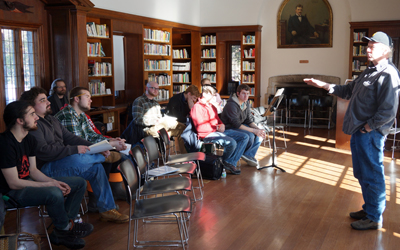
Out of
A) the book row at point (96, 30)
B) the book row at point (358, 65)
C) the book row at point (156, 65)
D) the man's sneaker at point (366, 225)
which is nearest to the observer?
the man's sneaker at point (366, 225)

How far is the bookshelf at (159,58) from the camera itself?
31.8 feet

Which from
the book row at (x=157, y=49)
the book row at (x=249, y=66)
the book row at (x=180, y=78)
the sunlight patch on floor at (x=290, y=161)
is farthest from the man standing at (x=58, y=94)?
the book row at (x=249, y=66)

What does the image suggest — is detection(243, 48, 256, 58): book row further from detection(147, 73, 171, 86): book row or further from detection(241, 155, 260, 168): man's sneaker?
detection(241, 155, 260, 168): man's sneaker

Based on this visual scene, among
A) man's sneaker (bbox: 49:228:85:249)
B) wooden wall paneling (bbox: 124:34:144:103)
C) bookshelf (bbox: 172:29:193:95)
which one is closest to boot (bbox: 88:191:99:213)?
man's sneaker (bbox: 49:228:85:249)

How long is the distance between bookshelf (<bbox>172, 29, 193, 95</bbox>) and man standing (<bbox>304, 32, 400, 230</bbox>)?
8369 millimetres

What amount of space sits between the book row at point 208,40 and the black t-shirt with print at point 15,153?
9283 millimetres

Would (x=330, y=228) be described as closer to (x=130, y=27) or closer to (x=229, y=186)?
(x=229, y=186)

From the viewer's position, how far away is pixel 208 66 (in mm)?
12203

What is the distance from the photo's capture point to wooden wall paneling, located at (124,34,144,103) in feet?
30.5

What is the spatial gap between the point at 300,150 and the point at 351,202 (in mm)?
3211

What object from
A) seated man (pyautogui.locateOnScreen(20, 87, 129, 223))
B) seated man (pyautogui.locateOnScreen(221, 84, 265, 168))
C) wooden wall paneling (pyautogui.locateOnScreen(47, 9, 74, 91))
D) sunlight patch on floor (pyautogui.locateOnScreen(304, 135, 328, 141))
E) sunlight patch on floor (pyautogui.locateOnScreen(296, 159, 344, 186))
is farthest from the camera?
sunlight patch on floor (pyautogui.locateOnScreen(304, 135, 328, 141))

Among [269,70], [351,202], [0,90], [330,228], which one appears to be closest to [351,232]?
[330,228]

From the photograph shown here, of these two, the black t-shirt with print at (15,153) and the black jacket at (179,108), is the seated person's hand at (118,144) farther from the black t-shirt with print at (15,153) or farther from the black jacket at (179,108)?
the black jacket at (179,108)

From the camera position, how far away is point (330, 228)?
3.91 metres
